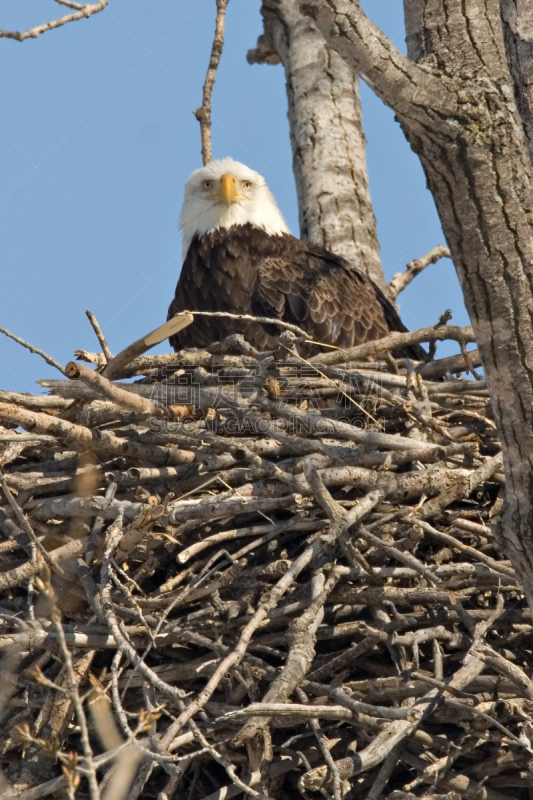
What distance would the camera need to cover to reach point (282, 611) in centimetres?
341

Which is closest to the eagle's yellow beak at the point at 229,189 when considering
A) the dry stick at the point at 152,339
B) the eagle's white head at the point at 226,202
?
the eagle's white head at the point at 226,202

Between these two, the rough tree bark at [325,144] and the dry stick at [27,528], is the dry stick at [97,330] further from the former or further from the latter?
the rough tree bark at [325,144]

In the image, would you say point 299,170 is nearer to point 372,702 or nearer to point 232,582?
point 232,582

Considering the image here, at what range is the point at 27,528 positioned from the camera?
3.11 meters

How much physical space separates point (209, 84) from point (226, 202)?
730mm

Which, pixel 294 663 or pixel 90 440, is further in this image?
pixel 90 440

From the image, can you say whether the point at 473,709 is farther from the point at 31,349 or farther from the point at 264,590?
the point at 31,349

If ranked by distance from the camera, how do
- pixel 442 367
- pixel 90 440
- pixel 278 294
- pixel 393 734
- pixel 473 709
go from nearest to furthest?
pixel 393 734 → pixel 473 709 → pixel 90 440 → pixel 442 367 → pixel 278 294

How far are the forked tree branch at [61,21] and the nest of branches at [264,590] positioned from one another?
4.65ft

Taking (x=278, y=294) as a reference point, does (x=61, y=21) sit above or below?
above

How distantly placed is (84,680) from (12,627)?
389 millimetres

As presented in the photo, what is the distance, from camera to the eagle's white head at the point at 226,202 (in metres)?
6.25

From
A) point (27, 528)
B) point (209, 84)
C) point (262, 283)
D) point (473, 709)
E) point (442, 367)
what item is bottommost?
point (473, 709)

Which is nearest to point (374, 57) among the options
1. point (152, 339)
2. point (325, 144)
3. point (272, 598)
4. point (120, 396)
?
point (152, 339)
